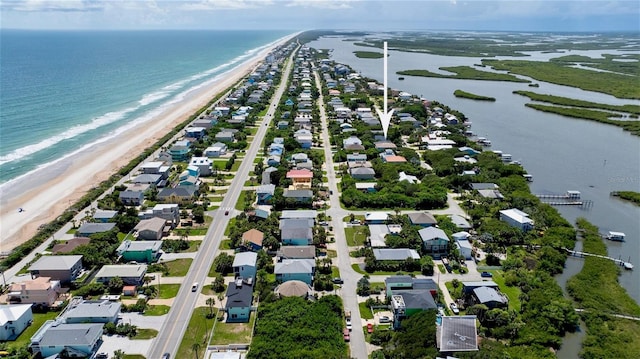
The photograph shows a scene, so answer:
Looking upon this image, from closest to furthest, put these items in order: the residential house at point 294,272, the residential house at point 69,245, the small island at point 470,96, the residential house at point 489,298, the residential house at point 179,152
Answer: the residential house at point 489,298, the residential house at point 294,272, the residential house at point 69,245, the residential house at point 179,152, the small island at point 470,96

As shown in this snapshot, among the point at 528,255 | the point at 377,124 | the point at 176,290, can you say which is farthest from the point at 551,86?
the point at 176,290

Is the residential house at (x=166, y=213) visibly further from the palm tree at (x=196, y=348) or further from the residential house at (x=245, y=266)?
the palm tree at (x=196, y=348)

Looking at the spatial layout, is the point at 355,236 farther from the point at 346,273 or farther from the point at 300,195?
the point at 300,195

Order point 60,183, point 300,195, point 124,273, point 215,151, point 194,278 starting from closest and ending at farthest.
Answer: point 124,273 < point 194,278 < point 300,195 < point 60,183 < point 215,151

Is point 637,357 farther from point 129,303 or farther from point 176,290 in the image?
point 129,303

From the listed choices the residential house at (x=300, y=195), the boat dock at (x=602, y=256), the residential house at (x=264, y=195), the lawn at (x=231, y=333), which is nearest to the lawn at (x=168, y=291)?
the lawn at (x=231, y=333)

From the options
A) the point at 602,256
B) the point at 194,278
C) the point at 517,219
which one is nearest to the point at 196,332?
the point at 194,278
